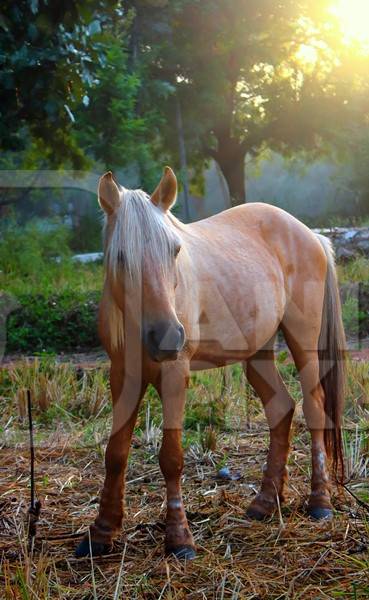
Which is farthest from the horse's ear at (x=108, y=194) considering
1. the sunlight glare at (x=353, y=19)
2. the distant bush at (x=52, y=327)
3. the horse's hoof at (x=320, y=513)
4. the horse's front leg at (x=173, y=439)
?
the sunlight glare at (x=353, y=19)

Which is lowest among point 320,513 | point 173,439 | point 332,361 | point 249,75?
point 320,513

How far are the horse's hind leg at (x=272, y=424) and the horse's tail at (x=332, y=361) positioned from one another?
0.20 meters

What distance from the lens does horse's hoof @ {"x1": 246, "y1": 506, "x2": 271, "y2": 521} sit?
10.4 ft

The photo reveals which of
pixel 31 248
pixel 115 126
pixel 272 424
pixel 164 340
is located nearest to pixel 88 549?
pixel 164 340

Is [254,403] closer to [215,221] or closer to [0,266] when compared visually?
[215,221]

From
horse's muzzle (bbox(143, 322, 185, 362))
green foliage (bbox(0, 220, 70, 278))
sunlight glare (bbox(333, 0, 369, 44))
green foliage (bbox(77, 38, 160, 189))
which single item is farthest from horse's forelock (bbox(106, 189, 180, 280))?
sunlight glare (bbox(333, 0, 369, 44))

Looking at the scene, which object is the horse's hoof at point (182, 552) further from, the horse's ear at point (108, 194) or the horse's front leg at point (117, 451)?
the horse's ear at point (108, 194)

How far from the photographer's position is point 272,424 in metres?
3.55

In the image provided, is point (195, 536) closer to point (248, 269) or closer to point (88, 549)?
point (88, 549)

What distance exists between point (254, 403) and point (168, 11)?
12331mm

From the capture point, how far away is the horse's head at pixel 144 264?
2.46 meters

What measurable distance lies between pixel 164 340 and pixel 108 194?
63 centimetres

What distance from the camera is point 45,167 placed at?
14875 millimetres

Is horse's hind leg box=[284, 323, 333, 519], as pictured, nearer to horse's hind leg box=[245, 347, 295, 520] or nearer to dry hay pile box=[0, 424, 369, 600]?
horse's hind leg box=[245, 347, 295, 520]
